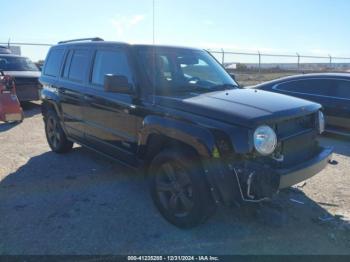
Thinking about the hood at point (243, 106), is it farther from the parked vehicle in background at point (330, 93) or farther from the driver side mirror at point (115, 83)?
the parked vehicle in background at point (330, 93)

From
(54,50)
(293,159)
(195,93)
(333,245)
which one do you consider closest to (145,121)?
(195,93)

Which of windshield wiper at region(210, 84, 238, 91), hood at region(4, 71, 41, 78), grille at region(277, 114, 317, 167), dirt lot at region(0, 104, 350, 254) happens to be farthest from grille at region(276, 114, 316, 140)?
hood at region(4, 71, 41, 78)

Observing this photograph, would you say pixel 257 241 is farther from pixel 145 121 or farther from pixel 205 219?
pixel 145 121

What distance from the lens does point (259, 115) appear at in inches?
143

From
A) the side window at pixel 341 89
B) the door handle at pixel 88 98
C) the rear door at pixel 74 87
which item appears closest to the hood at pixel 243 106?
the door handle at pixel 88 98

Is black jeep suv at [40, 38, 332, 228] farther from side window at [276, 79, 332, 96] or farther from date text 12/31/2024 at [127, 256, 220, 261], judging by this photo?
side window at [276, 79, 332, 96]

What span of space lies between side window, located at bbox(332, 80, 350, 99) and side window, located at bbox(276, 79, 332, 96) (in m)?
0.12

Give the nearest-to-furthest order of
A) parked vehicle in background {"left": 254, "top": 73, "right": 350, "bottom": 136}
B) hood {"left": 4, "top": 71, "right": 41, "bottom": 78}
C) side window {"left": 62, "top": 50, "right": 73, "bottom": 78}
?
side window {"left": 62, "top": 50, "right": 73, "bottom": 78} < parked vehicle in background {"left": 254, "top": 73, "right": 350, "bottom": 136} < hood {"left": 4, "top": 71, "right": 41, "bottom": 78}

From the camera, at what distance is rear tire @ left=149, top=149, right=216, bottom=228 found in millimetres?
3746

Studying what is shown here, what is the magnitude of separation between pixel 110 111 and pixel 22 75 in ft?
28.1

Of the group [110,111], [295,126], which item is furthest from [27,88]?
[295,126]

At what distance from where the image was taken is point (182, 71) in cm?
491

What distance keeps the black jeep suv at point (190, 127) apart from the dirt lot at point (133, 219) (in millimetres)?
336

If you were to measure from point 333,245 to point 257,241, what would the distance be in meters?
0.72
